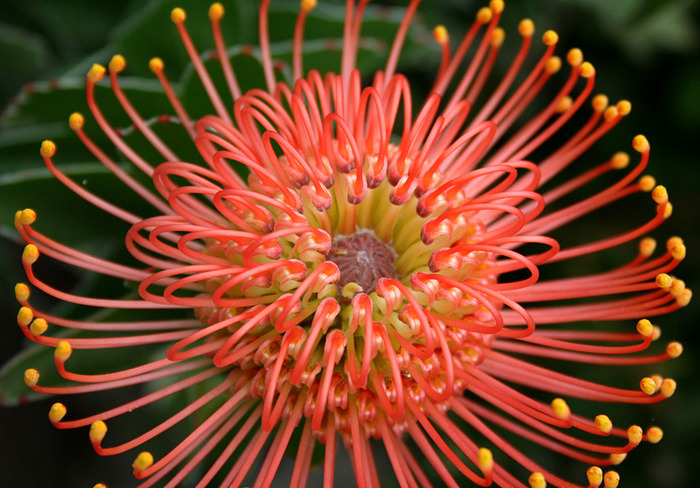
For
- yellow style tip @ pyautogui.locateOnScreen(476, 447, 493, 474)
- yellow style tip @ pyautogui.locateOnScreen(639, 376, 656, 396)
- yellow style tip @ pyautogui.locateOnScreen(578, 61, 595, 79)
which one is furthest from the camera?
yellow style tip @ pyautogui.locateOnScreen(578, 61, 595, 79)

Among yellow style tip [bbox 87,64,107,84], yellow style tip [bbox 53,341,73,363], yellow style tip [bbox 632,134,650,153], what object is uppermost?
yellow style tip [bbox 87,64,107,84]

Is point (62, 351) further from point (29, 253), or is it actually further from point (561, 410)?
point (561, 410)

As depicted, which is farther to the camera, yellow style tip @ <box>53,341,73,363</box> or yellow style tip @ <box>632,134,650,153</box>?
yellow style tip @ <box>632,134,650,153</box>

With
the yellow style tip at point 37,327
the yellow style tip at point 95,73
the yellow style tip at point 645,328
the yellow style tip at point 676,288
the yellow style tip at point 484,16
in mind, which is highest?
the yellow style tip at point 484,16

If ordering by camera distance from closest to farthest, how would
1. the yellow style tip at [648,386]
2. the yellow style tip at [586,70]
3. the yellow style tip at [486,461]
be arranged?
the yellow style tip at [486,461] < the yellow style tip at [648,386] < the yellow style tip at [586,70]

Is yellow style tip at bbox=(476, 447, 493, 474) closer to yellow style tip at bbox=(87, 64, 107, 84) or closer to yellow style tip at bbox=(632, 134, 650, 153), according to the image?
yellow style tip at bbox=(632, 134, 650, 153)

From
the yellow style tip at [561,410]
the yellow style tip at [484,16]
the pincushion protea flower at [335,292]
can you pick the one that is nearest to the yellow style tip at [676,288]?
the pincushion protea flower at [335,292]

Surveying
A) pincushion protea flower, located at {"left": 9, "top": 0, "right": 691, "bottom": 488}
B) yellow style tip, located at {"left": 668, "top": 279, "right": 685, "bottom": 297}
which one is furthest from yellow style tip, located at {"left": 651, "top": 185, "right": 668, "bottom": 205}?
yellow style tip, located at {"left": 668, "top": 279, "right": 685, "bottom": 297}

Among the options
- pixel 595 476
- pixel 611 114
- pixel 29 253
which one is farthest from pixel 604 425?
pixel 29 253

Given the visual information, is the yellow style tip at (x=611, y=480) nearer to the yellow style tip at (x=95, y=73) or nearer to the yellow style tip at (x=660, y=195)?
the yellow style tip at (x=660, y=195)

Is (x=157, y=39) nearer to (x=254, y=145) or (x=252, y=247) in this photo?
(x=254, y=145)
